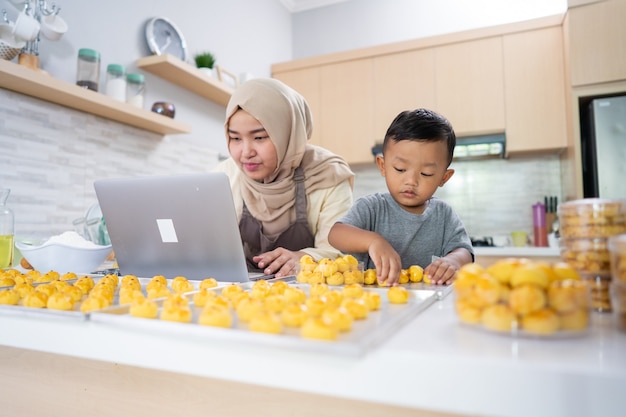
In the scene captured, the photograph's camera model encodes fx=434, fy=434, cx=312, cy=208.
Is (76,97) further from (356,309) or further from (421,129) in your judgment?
(356,309)

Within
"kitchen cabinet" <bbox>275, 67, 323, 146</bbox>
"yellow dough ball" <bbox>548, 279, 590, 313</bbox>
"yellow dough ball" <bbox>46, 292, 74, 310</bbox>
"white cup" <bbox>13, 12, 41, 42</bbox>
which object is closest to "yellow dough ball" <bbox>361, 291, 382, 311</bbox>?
"yellow dough ball" <bbox>548, 279, 590, 313</bbox>

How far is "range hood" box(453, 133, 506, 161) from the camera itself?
10.2 ft

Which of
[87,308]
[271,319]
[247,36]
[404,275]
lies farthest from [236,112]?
[247,36]

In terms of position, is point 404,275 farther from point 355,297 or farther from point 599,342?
point 599,342

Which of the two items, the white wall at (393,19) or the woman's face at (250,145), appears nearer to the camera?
the woman's face at (250,145)

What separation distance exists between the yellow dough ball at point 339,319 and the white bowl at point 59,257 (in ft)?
3.22

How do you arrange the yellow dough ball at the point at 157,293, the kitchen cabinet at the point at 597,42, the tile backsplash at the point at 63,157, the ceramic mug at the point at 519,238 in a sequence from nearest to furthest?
the yellow dough ball at the point at 157,293 → the tile backsplash at the point at 63,157 → the kitchen cabinet at the point at 597,42 → the ceramic mug at the point at 519,238

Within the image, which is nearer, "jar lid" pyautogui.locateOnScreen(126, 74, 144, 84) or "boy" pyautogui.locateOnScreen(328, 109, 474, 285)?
"boy" pyautogui.locateOnScreen(328, 109, 474, 285)

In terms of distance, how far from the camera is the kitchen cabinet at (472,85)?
3150mm

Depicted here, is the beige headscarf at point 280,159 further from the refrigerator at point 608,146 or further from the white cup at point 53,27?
the refrigerator at point 608,146

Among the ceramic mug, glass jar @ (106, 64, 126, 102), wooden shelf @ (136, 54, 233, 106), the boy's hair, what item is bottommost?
the ceramic mug

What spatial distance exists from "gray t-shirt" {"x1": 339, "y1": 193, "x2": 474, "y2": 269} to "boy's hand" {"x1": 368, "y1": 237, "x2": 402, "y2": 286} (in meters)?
0.36

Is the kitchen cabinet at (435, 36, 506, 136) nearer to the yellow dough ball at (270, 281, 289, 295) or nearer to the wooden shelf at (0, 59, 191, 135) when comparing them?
the wooden shelf at (0, 59, 191, 135)

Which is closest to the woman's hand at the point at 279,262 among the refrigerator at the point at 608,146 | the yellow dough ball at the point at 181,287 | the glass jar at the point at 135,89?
the yellow dough ball at the point at 181,287
